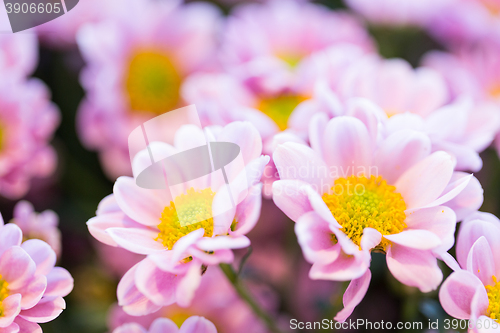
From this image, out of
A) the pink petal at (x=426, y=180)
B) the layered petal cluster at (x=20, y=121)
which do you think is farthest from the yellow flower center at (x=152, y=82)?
the pink petal at (x=426, y=180)

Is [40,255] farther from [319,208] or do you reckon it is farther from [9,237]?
[319,208]

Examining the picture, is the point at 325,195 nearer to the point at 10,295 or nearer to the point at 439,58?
the point at 10,295

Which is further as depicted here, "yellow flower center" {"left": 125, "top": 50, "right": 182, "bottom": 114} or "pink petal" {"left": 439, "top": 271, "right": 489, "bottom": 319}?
"yellow flower center" {"left": 125, "top": 50, "right": 182, "bottom": 114}

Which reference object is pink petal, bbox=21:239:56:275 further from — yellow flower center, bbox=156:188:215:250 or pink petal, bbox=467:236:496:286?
pink petal, bbox=467:236:496:286

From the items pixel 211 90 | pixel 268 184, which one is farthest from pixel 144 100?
pixel 268 184

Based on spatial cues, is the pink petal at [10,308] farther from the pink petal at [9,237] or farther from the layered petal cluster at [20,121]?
the layered petal cluster at [20,121]

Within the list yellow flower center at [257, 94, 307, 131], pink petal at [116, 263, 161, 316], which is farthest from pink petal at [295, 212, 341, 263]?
yellow flower center at [257, 94, 307, 131]
